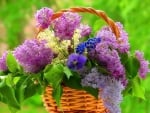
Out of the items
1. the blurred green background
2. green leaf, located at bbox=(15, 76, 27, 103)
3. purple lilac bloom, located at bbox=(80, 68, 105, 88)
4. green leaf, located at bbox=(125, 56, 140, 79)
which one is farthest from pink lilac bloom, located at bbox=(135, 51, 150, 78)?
the blurred green background

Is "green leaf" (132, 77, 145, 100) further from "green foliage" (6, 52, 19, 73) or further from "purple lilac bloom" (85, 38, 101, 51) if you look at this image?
"green foliage" (6, 52, 19, 73)

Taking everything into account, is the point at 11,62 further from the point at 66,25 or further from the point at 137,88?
the point at 137,88

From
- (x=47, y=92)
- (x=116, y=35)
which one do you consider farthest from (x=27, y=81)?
(x=116, y=35)

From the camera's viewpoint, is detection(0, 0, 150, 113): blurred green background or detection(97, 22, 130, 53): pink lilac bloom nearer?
detection(97, 22, 130, 53): pink lilac bloom

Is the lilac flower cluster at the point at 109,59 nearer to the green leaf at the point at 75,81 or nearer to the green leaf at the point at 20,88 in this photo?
the green leaf at the point at 75,81

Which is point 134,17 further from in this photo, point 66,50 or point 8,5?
point 66,50
